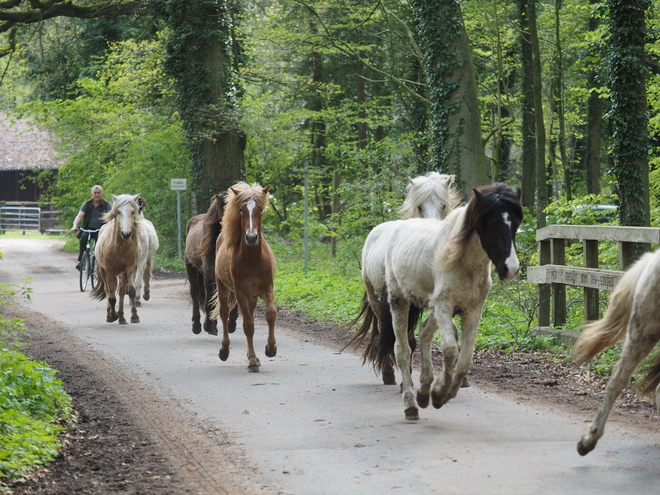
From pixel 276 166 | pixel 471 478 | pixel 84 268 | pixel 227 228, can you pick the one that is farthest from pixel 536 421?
pixel 276 166

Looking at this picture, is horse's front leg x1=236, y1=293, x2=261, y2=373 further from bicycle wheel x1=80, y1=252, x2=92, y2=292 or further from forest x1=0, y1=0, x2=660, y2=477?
bicycle wheel x1=80, y1=252, x2=92, y2=292

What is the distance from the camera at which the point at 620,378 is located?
5.22m

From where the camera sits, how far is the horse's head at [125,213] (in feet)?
45.1

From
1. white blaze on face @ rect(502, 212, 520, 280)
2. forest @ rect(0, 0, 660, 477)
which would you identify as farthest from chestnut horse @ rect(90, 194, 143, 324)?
white blaze on face @ rect(502, 212, 520, 280)

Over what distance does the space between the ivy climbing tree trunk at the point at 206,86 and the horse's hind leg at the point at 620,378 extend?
17.5 m

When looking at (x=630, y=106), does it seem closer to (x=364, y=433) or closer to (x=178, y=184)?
(x=364, y=433)

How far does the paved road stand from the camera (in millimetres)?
4918

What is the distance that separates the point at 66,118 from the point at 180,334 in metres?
20.7

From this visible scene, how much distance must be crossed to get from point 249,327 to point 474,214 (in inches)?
157

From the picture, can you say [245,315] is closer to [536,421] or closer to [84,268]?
[536,421]

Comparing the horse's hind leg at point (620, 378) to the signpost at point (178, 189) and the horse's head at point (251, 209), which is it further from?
the signpost at point (178, 189)

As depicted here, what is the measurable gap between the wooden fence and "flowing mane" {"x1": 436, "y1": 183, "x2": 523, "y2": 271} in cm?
251

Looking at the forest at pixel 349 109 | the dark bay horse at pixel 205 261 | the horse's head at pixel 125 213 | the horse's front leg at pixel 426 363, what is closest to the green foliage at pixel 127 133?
the forest at pixel 349 109

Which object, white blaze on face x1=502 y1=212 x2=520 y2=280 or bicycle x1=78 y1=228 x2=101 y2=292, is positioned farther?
bicycle x1=78 y1=228 x2=101 y2=292
